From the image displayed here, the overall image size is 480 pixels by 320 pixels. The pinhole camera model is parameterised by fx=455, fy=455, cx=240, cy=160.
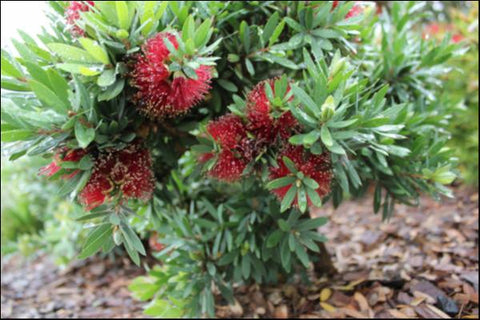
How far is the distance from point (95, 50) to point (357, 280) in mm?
1245

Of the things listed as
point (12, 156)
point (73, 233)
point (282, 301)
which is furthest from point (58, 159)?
point (73, 233)

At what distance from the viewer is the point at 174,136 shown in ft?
4.24

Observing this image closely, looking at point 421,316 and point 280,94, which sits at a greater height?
point 280,94

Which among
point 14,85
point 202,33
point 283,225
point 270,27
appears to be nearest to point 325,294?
point 283,225

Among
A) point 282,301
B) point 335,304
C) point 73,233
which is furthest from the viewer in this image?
point 73,233

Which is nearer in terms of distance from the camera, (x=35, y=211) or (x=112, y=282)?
(x=112, y=282)

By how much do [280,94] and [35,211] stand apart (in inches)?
90.8

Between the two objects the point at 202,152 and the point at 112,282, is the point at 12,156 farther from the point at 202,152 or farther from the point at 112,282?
the point at 112,282

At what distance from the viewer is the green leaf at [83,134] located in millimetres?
874

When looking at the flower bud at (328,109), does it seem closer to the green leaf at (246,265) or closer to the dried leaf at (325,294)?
the green leaf at (246,265)

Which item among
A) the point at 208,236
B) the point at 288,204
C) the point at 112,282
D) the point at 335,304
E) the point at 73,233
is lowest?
the point at 112,282

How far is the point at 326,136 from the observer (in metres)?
0.87

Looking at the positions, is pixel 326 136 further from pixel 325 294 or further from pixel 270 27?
pixel 325 294

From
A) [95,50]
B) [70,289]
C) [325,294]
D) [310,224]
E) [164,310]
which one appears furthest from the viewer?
[70,289]
